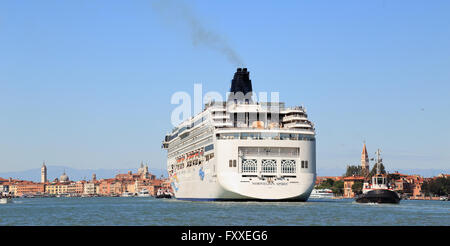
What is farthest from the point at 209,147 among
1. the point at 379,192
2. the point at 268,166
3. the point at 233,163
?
the point at 379,192

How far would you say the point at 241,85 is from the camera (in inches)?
2869

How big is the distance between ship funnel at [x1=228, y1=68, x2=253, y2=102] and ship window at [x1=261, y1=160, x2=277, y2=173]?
44.3 feet

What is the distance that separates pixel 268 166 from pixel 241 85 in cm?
1595

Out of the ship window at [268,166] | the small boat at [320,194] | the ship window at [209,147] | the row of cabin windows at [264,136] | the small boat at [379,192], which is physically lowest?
the small boat at [320,194]

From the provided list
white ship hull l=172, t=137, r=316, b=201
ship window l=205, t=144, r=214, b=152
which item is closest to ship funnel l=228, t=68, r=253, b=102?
ship window l=205, t=144, r=214, b=152

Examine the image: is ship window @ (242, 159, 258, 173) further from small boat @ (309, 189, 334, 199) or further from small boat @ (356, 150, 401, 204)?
small boat @ (309, 189, 334, 199)

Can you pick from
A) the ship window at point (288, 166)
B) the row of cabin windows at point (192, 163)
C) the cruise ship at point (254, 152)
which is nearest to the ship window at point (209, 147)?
the cruise ship at point (254, 152)

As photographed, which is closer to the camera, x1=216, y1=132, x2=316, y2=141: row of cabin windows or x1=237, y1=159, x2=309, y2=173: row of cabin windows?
x1=237, y1=159, x2=309, y2=173: row of cabin windows

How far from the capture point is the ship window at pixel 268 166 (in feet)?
193

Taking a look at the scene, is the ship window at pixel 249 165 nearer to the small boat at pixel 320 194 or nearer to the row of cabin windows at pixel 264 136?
the row of cabin windows at pixel 264 136

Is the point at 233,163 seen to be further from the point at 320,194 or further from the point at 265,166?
the point at 320,194

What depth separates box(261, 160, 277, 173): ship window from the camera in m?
58.9
